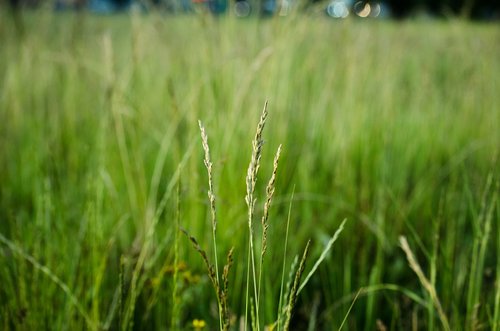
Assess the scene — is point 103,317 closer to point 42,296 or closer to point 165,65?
point 42,296

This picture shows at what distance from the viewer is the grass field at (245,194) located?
3.53 ft

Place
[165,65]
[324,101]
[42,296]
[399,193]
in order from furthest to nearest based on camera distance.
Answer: [165,65]
[324,101]
[399,193]
[42,296]

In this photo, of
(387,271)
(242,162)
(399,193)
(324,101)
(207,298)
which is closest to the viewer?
(207,298)

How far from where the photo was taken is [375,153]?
6.90 ft

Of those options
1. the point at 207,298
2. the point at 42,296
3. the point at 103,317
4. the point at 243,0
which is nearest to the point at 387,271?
the point at 207,298

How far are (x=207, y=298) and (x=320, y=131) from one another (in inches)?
40.8

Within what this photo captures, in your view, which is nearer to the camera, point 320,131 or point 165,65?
point 320,131

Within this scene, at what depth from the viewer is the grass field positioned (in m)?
1.08

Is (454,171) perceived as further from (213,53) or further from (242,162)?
(213,53)

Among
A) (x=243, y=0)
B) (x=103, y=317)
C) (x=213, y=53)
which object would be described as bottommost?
(x=103, y=317)

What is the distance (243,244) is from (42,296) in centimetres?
60

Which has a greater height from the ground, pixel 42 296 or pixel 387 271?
pixel 42 296

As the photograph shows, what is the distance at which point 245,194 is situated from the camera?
159cm

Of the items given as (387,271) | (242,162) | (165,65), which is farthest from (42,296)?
(165,65)
